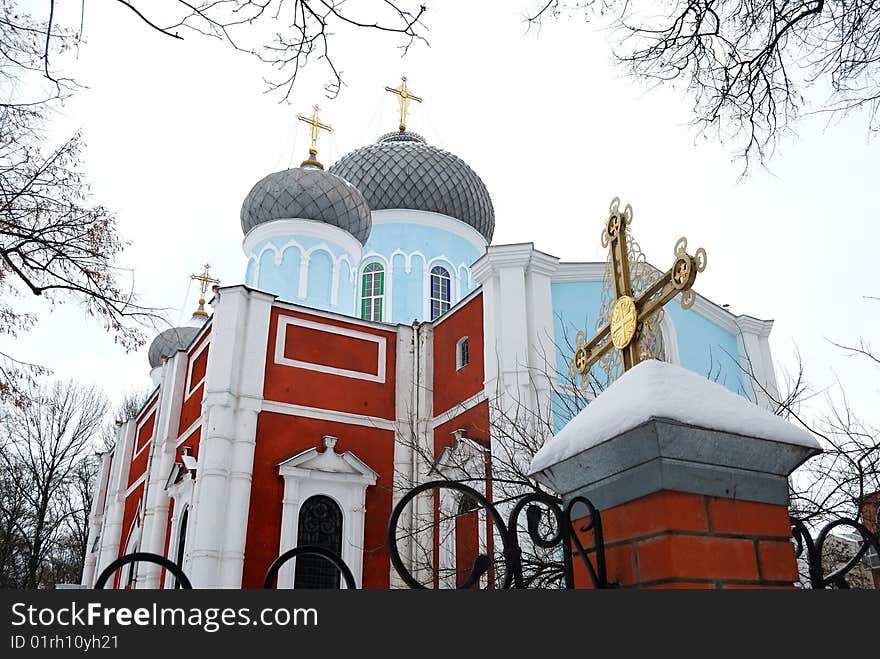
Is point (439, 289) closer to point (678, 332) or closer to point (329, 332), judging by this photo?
point (329, 332)

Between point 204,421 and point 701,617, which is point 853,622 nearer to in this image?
point 701,617

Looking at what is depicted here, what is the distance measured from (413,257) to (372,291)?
Result: 1.33m

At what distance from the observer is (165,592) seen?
139cm

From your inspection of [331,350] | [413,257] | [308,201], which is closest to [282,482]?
[331,350]

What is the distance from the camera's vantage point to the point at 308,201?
17859 mm

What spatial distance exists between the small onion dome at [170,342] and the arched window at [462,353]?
38.7 ft

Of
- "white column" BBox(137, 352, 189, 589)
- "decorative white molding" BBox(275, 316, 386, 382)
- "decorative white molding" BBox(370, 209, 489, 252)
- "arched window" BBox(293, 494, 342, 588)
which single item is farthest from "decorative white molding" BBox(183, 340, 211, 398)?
"decorative white molding" BBox(370, 209, 489, 252)

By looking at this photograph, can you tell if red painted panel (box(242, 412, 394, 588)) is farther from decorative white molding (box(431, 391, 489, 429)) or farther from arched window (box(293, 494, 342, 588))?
decorative white molding (box(431, 391, 489, 429))

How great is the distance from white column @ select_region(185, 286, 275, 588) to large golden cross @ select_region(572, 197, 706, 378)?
959 centimetres

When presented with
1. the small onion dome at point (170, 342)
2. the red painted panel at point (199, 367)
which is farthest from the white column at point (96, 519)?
the red painted panel at point (199, 367)

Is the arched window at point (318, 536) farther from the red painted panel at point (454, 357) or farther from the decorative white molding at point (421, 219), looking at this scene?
the decorative white molding at point (421, 219)

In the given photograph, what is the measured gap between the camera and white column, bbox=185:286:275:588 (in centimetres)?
1208

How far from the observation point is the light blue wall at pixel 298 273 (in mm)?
17203

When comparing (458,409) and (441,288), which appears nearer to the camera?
(458,409)
